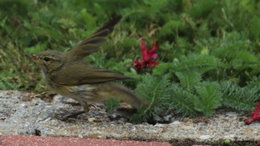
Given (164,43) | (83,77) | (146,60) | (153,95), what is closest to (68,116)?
(83,77)

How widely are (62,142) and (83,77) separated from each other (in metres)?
0.98

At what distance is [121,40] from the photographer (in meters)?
5.78

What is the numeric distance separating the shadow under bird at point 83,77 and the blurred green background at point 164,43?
0.28 meters

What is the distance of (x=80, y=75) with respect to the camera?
15.2ft

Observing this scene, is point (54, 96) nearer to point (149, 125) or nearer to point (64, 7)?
point (149, 125)

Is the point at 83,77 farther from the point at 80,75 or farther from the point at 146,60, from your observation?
the point at 146,60

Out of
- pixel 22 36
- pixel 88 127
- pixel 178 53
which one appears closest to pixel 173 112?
pixel 88 127

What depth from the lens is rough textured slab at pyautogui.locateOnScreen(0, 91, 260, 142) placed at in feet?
13.1

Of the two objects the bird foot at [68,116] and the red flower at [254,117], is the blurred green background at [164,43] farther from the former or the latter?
the bird foot at [68,116]

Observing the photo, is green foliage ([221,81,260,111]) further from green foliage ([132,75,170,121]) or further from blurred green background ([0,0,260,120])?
green foliage ([132,75,170,121])

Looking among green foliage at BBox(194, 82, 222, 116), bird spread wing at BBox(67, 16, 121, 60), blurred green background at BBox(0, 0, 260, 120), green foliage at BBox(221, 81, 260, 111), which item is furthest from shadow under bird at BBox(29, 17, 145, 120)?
green foliage at BBox(221, 81, 260, 111)

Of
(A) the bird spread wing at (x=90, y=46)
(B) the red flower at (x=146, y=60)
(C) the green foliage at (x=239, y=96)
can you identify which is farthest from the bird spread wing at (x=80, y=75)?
(C) the green foliage at (x=239, y=96)

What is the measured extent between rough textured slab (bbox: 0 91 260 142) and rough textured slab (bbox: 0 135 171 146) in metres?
0.19

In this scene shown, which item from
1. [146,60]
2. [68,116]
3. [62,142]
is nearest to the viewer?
[62,142]
